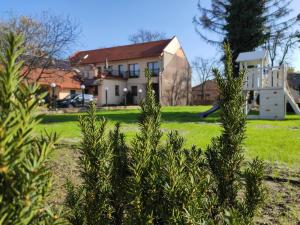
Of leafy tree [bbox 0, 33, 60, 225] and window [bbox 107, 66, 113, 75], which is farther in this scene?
window [bbox 107, 66, 113, 75]

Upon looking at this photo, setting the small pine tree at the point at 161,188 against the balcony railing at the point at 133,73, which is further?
the balcony railing at the point at 133,73

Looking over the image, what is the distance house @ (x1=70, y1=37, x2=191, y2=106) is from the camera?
4347cm

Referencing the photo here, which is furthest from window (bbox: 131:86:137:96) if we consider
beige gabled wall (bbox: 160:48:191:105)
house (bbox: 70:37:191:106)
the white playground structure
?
the white playground structure

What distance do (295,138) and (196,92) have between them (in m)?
56.0

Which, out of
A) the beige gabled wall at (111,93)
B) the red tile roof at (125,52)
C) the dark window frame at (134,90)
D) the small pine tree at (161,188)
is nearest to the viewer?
the small pine tree at (161,188)

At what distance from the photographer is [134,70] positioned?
151ft

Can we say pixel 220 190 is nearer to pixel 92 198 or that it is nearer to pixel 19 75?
pixel 92 198

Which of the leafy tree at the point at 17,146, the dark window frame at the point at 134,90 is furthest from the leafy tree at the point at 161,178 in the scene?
the dark window frame at the point at 134,90

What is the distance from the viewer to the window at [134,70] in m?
45.7

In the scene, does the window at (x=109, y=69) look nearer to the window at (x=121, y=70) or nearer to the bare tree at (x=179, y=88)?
the window at (x=121, y=70)

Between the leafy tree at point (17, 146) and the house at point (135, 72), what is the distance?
40.8m

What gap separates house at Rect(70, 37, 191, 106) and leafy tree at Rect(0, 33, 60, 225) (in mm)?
40771

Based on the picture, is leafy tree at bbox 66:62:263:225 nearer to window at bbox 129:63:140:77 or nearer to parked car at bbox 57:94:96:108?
parked car at bbox 57:94:96:108

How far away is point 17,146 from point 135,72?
45.7 metres
